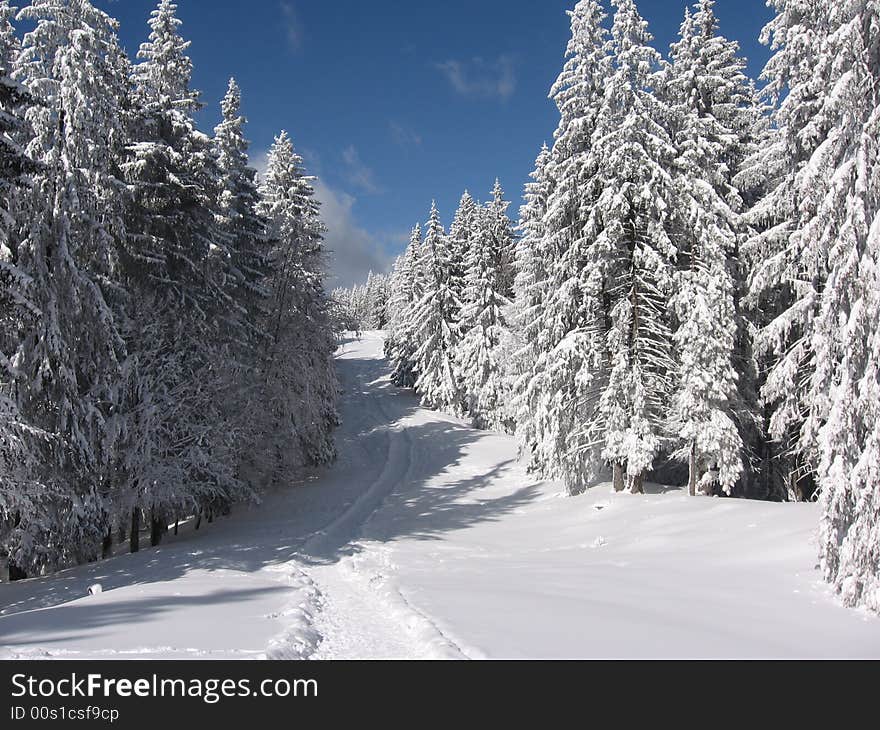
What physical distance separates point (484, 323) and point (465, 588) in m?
Answer: 31.8

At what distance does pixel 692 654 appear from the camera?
24.1 ft

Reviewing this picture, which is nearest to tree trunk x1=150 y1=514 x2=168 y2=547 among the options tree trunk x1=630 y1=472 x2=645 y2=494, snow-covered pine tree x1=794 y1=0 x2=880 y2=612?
tree trunk x1=630 y1=472 x2=645 y2=494

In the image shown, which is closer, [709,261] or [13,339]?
[13,339]

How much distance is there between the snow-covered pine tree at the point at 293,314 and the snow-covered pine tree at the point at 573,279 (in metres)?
10.9

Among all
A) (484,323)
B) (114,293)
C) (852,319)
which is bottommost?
(852,319)

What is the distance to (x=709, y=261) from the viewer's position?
18.8 metres

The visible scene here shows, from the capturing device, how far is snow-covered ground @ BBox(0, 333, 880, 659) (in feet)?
25.2

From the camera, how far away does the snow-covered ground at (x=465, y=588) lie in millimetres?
7691

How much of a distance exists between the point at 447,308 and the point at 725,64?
101 feet

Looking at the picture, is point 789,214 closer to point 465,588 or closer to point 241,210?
point 465,588

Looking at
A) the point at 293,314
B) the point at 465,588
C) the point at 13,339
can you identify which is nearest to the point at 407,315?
the point at 293,314

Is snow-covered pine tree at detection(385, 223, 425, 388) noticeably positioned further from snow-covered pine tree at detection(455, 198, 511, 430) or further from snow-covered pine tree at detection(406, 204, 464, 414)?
snow-covered pine tree at detection(455, 198, 511, 430)

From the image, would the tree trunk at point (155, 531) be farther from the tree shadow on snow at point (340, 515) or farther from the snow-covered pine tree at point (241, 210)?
the snow-covered pine tree at point (241, 210)
